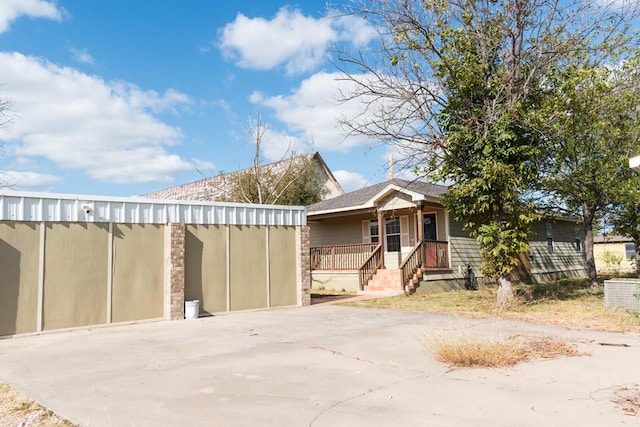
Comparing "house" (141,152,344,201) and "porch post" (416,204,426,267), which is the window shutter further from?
"house" (141,152,344,201)

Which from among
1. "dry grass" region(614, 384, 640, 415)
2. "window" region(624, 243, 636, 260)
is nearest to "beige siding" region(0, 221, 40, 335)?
"dry grass" region(614, 384, 640, 415)

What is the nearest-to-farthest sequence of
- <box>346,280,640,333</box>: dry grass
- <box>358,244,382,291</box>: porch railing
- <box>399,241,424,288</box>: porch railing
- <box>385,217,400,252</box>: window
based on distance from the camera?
<box>346,280,640,333</box>: dry grass < <box>399,241,424,288</box>: porch railing < <box>358,244,382,291</box>: porch railing < <box>385,217,400,252</box>: window

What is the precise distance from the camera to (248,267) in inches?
546

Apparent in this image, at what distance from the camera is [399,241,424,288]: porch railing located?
1744 centimetres

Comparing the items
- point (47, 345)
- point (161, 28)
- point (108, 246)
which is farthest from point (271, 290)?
point (161, 28)

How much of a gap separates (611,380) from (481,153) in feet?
28.0

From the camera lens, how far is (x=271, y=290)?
14.4 meters

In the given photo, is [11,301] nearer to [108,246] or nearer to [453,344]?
[108,246]

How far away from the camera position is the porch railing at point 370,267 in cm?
1889

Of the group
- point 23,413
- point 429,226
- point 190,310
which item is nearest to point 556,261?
point 429,226

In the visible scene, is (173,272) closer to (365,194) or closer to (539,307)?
(539,307)

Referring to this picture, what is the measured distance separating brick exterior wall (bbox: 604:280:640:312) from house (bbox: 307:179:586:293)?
6.35 metres

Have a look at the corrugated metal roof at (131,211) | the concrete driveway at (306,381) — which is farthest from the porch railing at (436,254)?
the concrete driveway at (306,381)

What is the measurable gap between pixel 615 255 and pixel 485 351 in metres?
32.1
